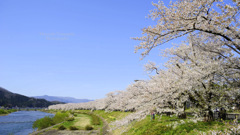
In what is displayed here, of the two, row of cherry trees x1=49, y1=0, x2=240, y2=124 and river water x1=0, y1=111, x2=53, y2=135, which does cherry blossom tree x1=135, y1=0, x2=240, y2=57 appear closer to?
row of cherry trees x1=49, y1=0, x2=240, y2=124

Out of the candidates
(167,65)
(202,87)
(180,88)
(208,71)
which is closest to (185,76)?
(180,88)

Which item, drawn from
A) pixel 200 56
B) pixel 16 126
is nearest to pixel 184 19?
pixel 200 56

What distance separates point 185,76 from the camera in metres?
9.78

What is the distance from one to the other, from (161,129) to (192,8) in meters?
11.5

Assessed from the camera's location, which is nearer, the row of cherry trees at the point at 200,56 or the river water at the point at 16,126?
the row of cherry trees at the point at 200,56

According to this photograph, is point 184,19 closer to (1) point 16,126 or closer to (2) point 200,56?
(2) point 200,56

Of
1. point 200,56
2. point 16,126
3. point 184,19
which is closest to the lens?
point 184,19

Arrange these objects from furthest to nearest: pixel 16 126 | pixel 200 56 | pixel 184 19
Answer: pixel 16 126
pixel 200 56
pixel 184 19

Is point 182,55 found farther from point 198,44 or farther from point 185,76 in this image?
point 185,76

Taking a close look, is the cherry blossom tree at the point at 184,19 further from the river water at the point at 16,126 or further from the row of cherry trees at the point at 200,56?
the river water at the point at 16,126

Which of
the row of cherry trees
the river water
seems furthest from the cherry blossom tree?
the river water

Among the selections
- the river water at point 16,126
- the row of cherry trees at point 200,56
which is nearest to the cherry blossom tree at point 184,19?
the row of cherry trees at point 200,56

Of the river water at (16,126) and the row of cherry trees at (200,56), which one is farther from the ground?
the row of cherry trees at (200,56)

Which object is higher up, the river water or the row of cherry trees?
the row of cherry trees
